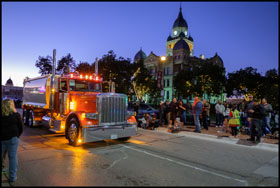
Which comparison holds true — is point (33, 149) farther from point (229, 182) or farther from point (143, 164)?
point (229, 182)

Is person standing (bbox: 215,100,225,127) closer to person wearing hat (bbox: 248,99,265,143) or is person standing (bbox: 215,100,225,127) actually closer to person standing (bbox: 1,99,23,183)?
person wearing hat (bbox: 248,99,265,143)

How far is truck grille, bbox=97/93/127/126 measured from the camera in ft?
23.8

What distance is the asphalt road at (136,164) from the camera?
13.8 ft

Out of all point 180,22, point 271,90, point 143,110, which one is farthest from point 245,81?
point 180,22

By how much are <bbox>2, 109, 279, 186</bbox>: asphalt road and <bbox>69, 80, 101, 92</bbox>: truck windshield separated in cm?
241

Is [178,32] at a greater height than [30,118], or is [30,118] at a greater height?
[178,32]

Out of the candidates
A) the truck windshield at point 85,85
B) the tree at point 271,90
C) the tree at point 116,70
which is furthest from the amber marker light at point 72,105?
the tree at point 116,70

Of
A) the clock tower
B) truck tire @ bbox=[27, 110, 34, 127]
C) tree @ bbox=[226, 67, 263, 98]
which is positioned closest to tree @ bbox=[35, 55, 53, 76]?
truck tire @ bbox=[27, 110, 34, 127]

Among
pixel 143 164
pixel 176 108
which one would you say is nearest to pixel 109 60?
pixel 176 108

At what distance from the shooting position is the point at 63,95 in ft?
28.8

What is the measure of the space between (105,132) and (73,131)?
1.23 m

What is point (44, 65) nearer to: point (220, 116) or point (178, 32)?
point (220, 116)

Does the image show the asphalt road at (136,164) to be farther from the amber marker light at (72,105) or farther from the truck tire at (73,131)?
the amber marker light at (72,105)

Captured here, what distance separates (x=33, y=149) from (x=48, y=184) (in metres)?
3.42
